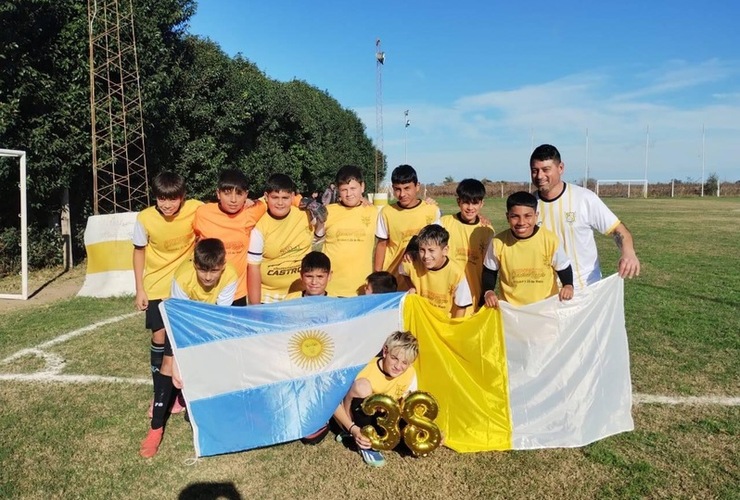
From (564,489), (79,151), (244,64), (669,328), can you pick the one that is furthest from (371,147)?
(564,489)

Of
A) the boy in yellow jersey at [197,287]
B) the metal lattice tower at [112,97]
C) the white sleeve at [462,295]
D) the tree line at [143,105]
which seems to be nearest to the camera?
the boy in yellow jersey at [197,287]

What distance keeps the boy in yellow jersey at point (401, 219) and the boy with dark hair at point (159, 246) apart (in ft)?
5.70

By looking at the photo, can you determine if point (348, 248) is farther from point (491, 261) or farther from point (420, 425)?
point (420, 425)

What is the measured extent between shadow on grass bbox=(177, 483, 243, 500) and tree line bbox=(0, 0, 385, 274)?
32.3 feet

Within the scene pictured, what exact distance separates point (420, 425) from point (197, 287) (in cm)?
199

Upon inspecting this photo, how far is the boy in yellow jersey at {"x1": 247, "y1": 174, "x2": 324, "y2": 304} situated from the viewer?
4680mm

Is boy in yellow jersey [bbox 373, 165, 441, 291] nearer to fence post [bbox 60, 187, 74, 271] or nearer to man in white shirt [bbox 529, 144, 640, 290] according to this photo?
man in white shirt [bbox 529, 144, 640, 290]

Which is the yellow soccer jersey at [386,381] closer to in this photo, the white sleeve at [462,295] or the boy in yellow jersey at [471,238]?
the white sleeve at [462,295]

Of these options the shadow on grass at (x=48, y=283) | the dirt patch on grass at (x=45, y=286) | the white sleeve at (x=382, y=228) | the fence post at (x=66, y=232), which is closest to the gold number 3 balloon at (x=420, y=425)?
the white sleeve at (x=382, y=228)

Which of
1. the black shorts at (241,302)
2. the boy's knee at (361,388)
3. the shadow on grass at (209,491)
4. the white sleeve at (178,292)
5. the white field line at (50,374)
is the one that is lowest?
the shadow on grass at (209,491)

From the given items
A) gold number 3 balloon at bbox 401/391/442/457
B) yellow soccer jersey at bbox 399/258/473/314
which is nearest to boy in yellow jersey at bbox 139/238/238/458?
yellow soccer jersey at bbox 399/258/473/314

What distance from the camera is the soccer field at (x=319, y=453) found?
3.53 meters

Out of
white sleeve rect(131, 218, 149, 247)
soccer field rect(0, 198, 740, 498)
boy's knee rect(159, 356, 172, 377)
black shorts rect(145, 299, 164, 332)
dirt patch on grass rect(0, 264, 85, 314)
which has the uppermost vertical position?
white sleeve rect(131, 218, 149, 247)

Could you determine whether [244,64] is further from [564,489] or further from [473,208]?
[564,489]
